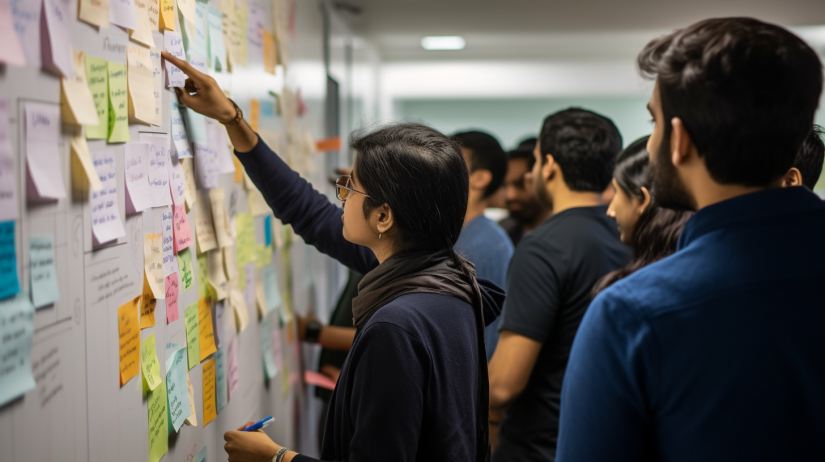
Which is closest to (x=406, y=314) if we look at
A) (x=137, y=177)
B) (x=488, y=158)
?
(x=137, y=177)

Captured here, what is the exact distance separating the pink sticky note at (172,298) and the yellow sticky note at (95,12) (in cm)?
43

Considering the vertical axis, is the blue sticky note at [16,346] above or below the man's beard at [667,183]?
below

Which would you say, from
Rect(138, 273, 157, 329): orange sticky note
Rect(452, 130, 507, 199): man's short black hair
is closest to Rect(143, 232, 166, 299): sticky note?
Rect(138, 273, 157, 329): orange sticky note

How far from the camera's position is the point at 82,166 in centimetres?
76

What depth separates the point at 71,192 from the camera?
0.74 metres

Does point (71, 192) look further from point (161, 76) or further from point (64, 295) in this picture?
point (161, 76)

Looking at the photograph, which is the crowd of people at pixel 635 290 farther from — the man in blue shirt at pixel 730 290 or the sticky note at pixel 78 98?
the sticky note at pixel 78 98

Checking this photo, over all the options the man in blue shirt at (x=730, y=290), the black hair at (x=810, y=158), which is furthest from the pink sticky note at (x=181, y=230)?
the black hair at (x=810, y=158)

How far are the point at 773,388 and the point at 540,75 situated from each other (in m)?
4.86

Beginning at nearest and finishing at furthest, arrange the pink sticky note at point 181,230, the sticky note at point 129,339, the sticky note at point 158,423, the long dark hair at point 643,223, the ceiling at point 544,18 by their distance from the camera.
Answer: the sticky note at point 129,339, the sticky note at point 158,423, the pink sticky note at point 181,230, the long dark hair at point 643,223, the ceiling at point 544,18

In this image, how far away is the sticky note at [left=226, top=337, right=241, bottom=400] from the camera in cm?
139

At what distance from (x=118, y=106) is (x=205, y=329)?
1.77 ft

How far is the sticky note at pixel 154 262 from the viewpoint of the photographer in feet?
3.17

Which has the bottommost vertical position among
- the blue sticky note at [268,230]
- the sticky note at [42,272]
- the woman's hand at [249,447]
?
the woman's hand at [249,447]
